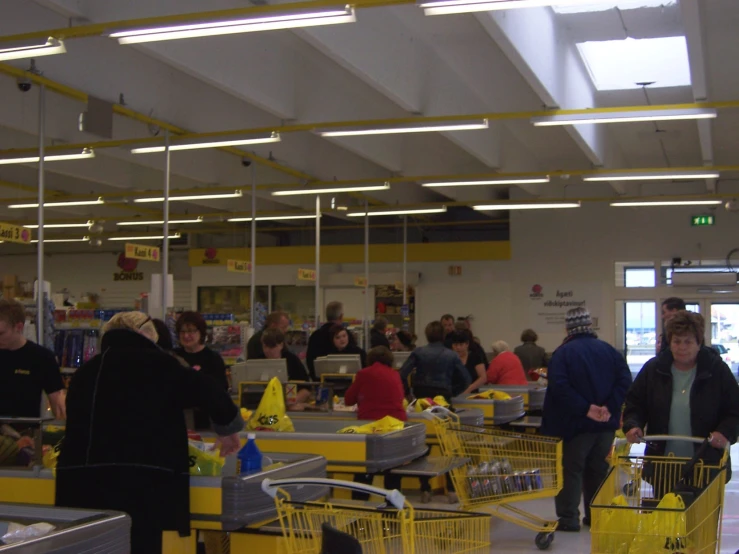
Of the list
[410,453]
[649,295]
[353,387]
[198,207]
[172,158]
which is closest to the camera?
[410,453]

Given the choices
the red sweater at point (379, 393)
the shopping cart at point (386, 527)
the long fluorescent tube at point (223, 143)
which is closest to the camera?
the shopping cart at point (386, 527)

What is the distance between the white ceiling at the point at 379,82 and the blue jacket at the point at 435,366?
8.01 feet

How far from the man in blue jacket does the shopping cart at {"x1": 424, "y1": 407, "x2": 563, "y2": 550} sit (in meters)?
0.49

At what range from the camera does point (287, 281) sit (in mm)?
19906

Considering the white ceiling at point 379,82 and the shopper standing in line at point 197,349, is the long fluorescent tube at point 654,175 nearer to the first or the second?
the white ceiling at point 379,82

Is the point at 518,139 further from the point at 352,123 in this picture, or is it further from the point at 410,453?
the point at 410,453

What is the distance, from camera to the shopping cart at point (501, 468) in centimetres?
587

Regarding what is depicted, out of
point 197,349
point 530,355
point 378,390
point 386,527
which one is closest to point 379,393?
point 378,390

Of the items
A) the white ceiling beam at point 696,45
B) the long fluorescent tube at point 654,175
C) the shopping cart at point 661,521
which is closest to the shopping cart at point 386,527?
the shopping cart at point 661,521

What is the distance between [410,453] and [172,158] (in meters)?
8.24

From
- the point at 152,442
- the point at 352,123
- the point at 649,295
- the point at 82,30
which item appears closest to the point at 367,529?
the point at 152,442

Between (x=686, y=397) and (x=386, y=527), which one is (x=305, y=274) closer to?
(x=686, y=397)

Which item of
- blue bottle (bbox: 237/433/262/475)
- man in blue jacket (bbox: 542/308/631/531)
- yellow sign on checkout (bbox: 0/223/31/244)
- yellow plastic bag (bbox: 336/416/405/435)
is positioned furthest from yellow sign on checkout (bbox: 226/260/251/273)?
blue bottle (bbox: 237/433/262/475)

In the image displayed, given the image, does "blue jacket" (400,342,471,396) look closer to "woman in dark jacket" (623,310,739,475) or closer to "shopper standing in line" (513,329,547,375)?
"shopper standing in line" (513,329,547,375)
